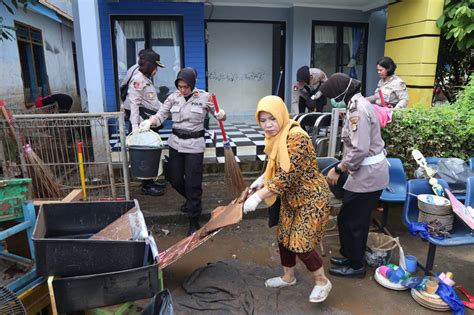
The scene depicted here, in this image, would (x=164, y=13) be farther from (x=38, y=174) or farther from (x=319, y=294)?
(x=319, y=294)

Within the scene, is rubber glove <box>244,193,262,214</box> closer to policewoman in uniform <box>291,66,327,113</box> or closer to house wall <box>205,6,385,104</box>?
policewoman in uniform <box>291,66,327,113</box>

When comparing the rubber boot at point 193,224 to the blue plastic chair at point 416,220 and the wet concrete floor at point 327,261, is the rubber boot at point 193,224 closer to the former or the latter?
the wet concrete floor at point 327,261

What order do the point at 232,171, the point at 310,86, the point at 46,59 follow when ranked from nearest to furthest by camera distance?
1. the point at 232,171
2. the point at 310,86
3. the point at 46,59

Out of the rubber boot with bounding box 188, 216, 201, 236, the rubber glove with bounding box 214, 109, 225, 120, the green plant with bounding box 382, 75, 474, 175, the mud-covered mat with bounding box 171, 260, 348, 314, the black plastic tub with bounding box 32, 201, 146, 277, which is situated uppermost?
the rubber glove with bounding box 214, 109, 225, 120

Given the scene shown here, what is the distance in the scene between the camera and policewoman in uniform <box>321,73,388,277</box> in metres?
2.70

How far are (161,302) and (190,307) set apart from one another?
1.09 metres

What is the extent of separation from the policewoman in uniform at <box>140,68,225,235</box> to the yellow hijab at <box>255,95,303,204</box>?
1387 mm

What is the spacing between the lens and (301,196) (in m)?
2.48

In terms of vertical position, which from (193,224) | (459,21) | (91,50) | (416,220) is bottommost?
(193,224)

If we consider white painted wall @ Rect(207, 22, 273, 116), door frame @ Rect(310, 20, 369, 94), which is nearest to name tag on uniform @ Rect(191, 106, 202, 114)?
door frame @ Rect(310, 20, 369, 94)

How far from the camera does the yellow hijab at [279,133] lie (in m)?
2.32

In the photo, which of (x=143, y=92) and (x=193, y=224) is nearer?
(x=193, y=224)

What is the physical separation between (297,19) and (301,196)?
21.1ft

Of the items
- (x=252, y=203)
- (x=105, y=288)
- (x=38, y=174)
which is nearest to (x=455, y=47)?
(x=252, y=203)
